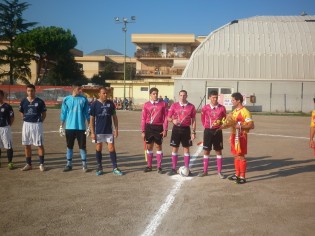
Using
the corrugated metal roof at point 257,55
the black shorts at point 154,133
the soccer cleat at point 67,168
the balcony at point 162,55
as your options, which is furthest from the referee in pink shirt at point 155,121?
the balcony at point 162,55

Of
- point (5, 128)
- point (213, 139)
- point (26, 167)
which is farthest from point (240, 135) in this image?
point (5, 128)

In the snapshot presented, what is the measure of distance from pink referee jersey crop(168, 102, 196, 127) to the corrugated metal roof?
31.6 m

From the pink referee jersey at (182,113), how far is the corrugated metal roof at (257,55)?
31585mm

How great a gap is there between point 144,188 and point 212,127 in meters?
2.20

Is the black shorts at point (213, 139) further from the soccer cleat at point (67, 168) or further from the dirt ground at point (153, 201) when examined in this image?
the soccer cleat at point (67, 168)

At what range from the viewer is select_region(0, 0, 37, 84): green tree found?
171 feet

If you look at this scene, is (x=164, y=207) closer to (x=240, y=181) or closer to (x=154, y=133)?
(x=240, y=181)

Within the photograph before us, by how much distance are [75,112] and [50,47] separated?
53.5m

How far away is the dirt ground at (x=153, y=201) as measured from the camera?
4633 mm

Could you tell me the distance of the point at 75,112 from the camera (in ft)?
26.5

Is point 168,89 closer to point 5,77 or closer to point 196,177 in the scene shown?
point 5,77

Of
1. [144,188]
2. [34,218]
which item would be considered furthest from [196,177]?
[34,218]

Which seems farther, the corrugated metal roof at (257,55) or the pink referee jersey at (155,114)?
the corrugated metal roof at (257,55)

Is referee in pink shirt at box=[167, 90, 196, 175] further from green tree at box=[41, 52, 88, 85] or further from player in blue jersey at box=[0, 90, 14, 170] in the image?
green tree at box=[41, 52, 88, 85]
